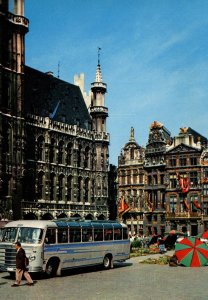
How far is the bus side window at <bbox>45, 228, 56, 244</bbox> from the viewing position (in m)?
21.9

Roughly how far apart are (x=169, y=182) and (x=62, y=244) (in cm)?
4295

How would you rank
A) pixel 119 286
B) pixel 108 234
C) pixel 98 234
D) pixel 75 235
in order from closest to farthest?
pixel 119 286 < pixel 75 235 < pixel 98 234 < pixel 108 234

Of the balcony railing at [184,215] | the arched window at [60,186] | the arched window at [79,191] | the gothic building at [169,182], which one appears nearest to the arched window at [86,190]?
the arched window at [79,191]

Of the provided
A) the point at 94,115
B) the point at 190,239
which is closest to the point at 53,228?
the point at 190,239

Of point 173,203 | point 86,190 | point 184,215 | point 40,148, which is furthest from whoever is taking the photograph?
point 173,203

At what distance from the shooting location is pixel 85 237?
24.9 m

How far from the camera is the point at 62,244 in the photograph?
22.9 m

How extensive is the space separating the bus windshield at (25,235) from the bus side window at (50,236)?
44 cm

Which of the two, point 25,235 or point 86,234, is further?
point 86,234

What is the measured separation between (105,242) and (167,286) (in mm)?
7683

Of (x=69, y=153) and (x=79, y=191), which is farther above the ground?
(x=69, y=153)

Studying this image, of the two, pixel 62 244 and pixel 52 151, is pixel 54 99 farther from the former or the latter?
pixel 62 244

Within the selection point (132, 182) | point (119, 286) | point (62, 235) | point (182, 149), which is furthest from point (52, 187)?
point (119, 286)

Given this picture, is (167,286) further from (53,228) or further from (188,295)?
(53,228)
